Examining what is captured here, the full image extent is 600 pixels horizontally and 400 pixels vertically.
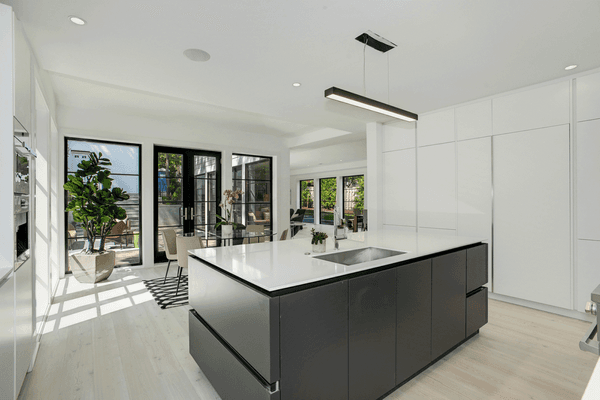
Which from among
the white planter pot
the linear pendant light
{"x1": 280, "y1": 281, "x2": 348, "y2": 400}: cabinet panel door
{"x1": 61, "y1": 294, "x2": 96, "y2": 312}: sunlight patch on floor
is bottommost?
{"x1": 61, "y1": 294, "x2": 96, "y2": 312}: sunlight patch on floor

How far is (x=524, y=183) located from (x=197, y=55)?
153 inches

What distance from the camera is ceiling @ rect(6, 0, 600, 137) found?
211 cm

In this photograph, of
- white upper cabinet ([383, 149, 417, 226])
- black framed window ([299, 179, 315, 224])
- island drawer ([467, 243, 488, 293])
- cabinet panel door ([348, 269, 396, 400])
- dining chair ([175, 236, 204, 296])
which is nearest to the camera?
cabinet panel door ([348, 269, 396, 400])

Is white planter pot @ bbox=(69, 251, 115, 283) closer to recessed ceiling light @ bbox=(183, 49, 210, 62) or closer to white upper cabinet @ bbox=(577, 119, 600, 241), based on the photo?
recessed ceiling light @ bbox=(183, 49, 210, 62)

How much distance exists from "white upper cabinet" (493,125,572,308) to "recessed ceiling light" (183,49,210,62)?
355 cm

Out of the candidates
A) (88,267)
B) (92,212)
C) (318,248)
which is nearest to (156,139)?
(92,212)

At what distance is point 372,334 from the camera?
1.78 m

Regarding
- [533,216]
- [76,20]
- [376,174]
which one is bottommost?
[533,216]

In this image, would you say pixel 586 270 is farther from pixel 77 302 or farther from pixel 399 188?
pixel 77 302

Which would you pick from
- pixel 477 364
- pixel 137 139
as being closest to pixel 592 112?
pixel 477 364

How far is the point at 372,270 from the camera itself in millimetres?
1812

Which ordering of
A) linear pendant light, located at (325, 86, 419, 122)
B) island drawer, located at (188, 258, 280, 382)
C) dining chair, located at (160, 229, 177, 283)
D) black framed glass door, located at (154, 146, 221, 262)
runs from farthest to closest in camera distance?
black framed glass door, located at (154, 146, 221, 262), dining chair, located at (160, 229, 177, 283), linear pendant light, located at (325, 86, 419, 122), island drawer, located at (188, 258, 280, 382)

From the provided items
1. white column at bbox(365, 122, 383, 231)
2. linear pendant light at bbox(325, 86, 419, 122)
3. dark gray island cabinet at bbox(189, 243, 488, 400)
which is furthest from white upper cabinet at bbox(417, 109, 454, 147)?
dark gray island cabinet at bbox(189, 243, 488, 400)

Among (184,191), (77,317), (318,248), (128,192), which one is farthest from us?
(184,191)
